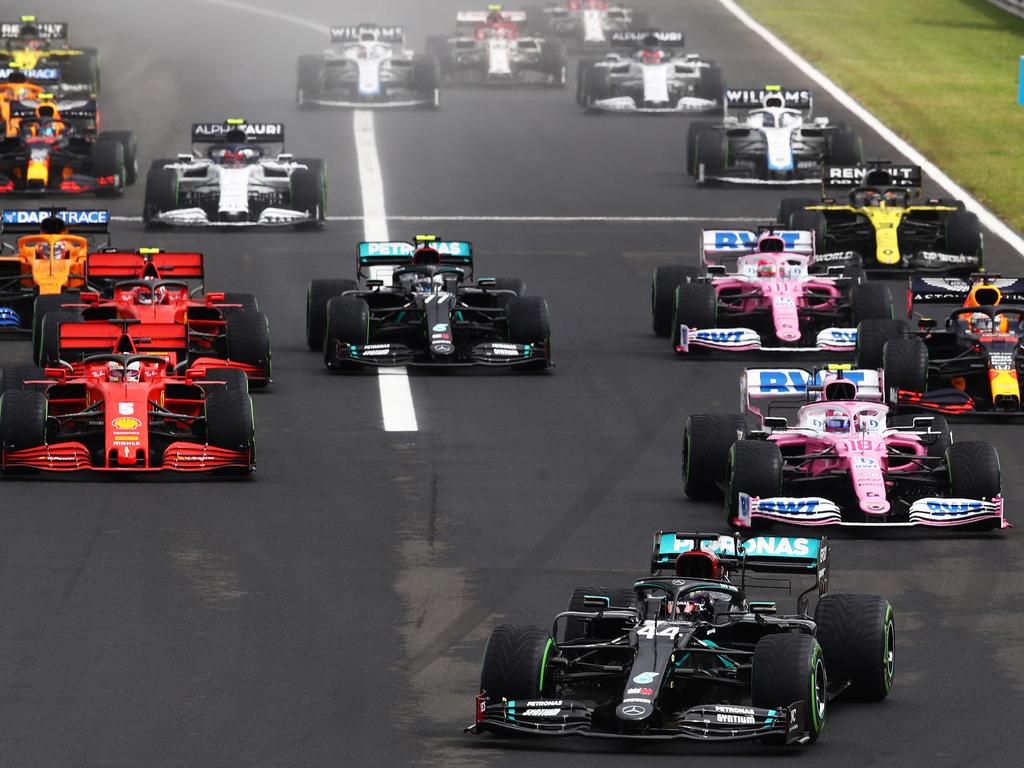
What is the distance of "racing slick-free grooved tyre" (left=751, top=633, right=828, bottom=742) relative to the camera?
20.1m

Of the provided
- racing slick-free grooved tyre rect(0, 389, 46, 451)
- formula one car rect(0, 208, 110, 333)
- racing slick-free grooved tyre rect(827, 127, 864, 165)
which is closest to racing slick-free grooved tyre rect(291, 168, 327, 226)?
formula one car rect(0, 208, 110, 333)

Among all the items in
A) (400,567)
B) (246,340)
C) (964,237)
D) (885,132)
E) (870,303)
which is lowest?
(400,567)

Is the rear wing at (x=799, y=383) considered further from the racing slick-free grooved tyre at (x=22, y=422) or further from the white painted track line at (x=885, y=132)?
the white painted track line at (x=885, y=132)

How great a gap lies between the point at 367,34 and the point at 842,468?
39751 millimetres

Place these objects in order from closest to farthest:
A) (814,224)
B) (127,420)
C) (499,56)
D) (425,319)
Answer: (127,420) → (425,319) → (814,224) → (499,56)

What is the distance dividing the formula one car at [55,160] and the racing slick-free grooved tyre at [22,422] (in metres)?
23.3

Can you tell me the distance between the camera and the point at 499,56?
71312 millimetres

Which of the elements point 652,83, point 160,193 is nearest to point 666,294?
point 160,193

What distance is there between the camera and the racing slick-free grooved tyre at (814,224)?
144 ft

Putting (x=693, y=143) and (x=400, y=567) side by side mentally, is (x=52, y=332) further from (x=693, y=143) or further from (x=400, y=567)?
(x=693, y=143)


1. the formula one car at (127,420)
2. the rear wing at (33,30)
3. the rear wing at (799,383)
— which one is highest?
the rear wing at (33,30)

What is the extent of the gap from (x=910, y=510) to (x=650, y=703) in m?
8.12

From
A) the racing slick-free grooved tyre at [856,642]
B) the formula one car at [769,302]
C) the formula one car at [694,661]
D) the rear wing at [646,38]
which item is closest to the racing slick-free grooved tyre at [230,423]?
the formula one car at [694,661]

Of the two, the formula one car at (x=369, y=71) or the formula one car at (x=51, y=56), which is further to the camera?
the formula one car at (x=369, y=71)
